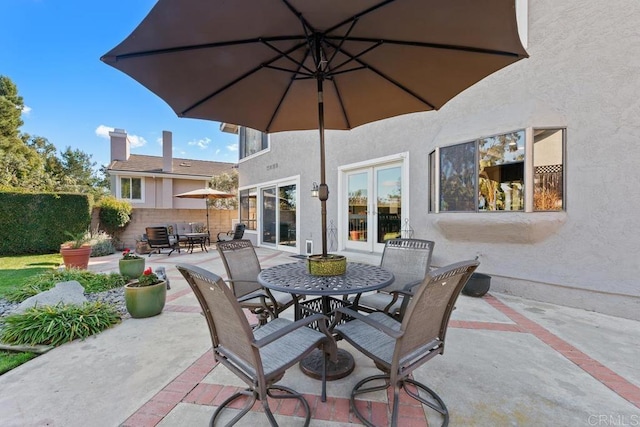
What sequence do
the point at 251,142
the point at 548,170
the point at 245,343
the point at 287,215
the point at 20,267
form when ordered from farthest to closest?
1. the point at 251,142
2. the point at 287,215
3. the point at 20,267
4. the point at 548,170
5. the point at 245,343

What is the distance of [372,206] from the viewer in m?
7.24

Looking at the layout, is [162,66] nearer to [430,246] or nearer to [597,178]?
[430,246]

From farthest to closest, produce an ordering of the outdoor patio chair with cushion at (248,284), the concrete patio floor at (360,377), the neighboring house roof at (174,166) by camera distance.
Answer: the neighboring house roof at (174,166) → the outdoor patio chair with cushion at (248,284) → the concrete patio floor at (360,377)

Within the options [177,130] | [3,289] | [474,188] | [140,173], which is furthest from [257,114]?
[177,130]

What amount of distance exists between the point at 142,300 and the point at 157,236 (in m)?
6.54

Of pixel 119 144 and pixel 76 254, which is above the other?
pixel 119 144

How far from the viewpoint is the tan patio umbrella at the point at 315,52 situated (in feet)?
6.85

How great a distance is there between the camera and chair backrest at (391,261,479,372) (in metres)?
1.68

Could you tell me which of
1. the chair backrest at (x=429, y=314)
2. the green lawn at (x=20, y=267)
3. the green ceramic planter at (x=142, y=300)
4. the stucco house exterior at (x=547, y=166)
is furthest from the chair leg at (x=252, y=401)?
the green lawn at (x=20, y=267)

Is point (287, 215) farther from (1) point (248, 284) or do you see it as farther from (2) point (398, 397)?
(2) point (398, 397)

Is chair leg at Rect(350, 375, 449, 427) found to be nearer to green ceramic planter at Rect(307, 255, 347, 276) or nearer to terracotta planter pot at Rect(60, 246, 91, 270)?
green ceramic planter at Rect(307, 255, 347, 276)

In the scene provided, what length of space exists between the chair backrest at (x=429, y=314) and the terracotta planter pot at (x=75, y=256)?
8.26 m

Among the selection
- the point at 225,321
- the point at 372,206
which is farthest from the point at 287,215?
the point at 225,321

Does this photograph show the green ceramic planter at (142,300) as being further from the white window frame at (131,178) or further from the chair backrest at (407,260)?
the white window frame at (131,178)
